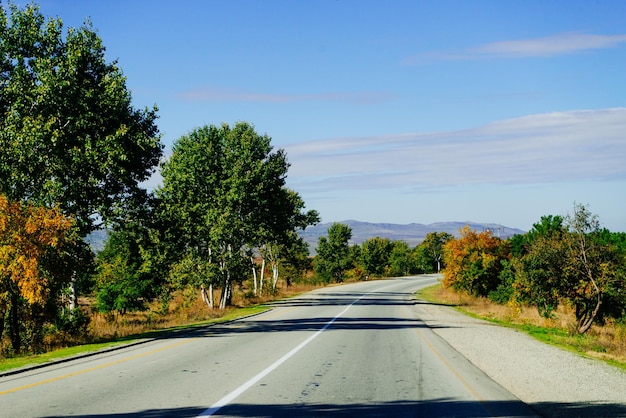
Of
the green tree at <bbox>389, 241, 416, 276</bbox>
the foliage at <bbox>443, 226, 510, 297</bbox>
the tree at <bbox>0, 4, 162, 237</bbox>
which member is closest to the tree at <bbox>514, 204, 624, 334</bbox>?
the tree at <bbox>0, 4, 162, 237</bbox>

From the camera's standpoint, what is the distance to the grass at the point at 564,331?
58.4 feet

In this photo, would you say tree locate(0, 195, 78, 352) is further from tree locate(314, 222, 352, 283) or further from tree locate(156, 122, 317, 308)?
tree locate(314, 222, 352, 283)

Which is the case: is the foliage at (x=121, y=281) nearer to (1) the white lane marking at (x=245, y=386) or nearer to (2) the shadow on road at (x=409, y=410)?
(1) the white lane marking at (x=245, y=386)

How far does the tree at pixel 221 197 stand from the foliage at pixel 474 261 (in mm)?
16705

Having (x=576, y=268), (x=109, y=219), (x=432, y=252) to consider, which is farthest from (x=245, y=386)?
(x=432, y=252)

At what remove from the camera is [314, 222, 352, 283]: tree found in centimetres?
9750

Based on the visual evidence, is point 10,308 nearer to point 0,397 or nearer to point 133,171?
point 133,171

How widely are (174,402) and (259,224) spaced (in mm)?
38770

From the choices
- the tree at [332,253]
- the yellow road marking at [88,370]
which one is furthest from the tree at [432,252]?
the yellow road marking at [88,370]

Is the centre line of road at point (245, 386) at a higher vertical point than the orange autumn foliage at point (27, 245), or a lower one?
lower

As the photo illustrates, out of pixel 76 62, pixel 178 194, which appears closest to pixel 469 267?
pixel 178 194

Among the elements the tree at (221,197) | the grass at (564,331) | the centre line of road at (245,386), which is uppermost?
the tree at (221,197)

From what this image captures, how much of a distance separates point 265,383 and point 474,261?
44.2 meters

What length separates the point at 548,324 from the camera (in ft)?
100
